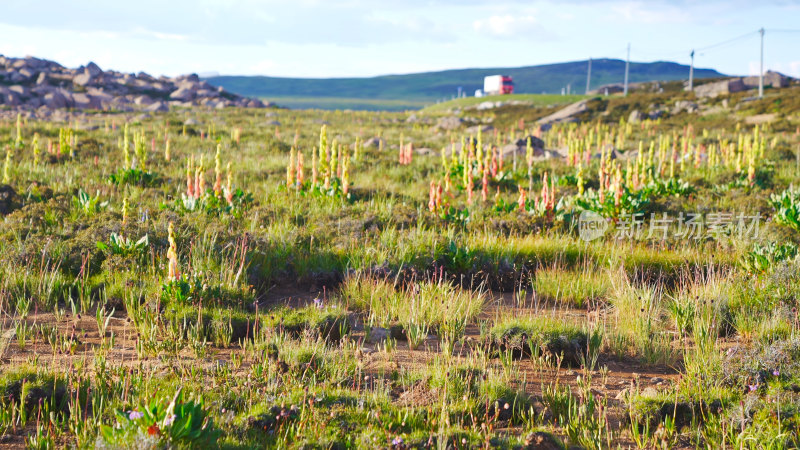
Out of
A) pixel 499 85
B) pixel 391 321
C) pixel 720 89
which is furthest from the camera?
pixel 499 85

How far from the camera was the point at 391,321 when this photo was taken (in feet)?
18.2

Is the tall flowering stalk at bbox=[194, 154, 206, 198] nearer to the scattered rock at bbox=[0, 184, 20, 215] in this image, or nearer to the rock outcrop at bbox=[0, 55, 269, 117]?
the scattered rock at bbox=[0, 184, 20, 215]

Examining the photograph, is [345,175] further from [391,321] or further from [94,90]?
[94,90]

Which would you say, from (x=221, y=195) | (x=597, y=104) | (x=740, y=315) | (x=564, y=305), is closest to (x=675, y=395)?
(x=740, y=315)

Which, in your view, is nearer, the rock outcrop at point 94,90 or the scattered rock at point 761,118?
the scattered rock at point 761,118

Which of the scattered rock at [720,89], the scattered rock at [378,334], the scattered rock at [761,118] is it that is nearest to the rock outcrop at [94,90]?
the scattered rock at [761,118]

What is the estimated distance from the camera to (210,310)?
5.44 m

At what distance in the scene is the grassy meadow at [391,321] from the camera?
3.64m

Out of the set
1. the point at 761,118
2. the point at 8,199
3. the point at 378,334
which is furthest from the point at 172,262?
the point at 761,118

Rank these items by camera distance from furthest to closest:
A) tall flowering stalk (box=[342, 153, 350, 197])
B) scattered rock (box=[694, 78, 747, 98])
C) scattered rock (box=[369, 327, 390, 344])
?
1. scattered rock (box=[694, 78, 747, 98])
2. tall flowering stalk (box=[342, 153, 350, 197])
3. scattered rock (box=[369, 327, 390, 344])

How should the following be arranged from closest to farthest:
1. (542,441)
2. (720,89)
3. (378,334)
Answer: (542,441) < (378,334) < (720,89)

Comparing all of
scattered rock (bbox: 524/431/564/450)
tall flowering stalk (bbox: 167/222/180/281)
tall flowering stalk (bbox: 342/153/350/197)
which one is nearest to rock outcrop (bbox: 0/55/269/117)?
A: tall flowering stalk (bbox: 342/153/350/197)

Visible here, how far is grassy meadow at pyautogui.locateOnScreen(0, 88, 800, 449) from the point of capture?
3641 millimetres

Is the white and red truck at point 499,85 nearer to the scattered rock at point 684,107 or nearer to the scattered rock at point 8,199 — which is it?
the scattered rock at point 684,107
